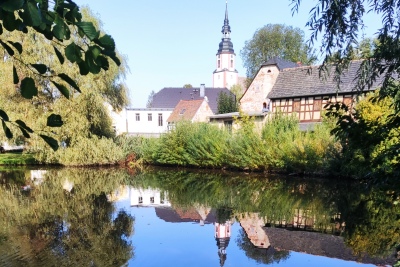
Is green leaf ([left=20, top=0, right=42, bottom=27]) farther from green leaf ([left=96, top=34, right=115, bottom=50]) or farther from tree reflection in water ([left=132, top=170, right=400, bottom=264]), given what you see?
tree reflection in water ([left=132, top=170, right=400, bottom=264])

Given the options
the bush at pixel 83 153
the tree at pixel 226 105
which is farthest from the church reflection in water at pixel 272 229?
the tree at pixel 226 105

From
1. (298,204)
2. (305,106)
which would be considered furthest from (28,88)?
(305,106)

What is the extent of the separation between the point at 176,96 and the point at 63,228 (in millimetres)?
47100

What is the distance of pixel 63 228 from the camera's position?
31.9 feet

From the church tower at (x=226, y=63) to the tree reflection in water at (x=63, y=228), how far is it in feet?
A: 223

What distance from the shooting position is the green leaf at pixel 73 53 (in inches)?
38.9

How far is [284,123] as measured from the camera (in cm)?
2084

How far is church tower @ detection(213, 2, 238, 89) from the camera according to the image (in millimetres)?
81250

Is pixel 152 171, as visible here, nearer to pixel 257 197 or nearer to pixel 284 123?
pixel 284 123

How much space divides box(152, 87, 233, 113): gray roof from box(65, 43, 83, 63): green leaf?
5287cm

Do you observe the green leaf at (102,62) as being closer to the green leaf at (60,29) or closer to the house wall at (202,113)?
the green leaf at (60,29)

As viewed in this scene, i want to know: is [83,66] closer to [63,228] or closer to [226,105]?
[63,228]

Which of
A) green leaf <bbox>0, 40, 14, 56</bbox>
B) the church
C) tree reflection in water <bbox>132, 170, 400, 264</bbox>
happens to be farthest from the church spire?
green leaf <bbox>0, 40, 14, 56</bbox>

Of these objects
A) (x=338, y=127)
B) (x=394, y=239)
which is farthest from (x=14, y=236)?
(x=394, y=239)
